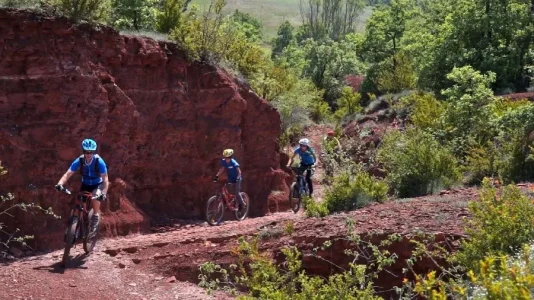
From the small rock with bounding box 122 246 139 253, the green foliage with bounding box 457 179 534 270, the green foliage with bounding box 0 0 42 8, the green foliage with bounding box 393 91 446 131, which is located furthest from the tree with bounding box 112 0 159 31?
A: the green foliage with bounding box 457 179 534 270

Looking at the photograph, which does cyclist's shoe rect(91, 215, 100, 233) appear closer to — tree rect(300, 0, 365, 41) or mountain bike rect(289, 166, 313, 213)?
mountain bike rect(289, 166, 313, 213)

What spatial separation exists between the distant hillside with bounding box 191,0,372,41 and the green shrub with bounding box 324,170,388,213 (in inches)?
4078

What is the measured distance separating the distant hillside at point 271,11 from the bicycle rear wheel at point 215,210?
336 feet

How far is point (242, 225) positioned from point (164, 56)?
16.4 ft

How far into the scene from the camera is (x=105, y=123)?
13.9 m

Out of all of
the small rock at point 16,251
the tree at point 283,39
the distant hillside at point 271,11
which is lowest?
the small rock at point 16,251

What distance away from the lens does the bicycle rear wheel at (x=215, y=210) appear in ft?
47.8

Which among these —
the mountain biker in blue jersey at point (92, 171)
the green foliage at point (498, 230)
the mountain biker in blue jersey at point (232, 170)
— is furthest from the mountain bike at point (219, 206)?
the green foliage at point (498, 230)

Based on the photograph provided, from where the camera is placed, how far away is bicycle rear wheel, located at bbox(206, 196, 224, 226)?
14.6m

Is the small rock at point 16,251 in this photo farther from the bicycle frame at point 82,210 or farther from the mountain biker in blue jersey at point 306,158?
the mountain biker in blue jersey at point 306,158

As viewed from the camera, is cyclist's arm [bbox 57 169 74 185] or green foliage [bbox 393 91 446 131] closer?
cyclist's arm [bbox 57 169 74 185]

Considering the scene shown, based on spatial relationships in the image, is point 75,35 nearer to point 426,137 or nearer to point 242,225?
point 242,225

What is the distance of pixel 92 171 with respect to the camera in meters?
10.2

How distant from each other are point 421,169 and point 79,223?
8.11 metres
